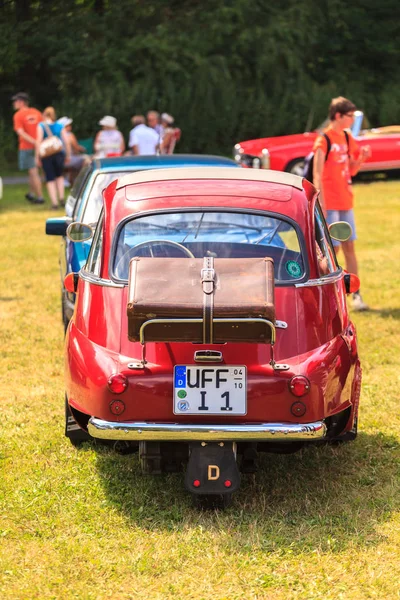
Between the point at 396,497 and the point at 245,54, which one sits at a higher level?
the point at 396,497

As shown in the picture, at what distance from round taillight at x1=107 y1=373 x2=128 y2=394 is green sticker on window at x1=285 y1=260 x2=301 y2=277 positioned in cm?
110

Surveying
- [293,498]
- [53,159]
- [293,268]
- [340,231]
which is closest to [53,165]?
A: [53,159]

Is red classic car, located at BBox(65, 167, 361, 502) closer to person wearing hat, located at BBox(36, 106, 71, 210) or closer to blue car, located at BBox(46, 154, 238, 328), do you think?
blue car, located at BBox(46, 154, 238, 328)

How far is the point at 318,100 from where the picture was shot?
33.6m

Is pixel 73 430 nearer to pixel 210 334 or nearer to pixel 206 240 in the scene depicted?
pixel 206 240

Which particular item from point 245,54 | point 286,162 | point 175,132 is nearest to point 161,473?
point 286,162

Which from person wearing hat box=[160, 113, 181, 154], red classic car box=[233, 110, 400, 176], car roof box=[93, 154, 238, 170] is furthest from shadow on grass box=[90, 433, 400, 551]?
person wearing hat box=[160, 113, 181, 154]

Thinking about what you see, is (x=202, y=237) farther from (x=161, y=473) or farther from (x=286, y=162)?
(x=286, y=162)

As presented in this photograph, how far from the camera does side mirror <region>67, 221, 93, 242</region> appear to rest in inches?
288

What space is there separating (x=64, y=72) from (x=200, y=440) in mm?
29566

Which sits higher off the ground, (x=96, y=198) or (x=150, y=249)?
(x=150, y=249)

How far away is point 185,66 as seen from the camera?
33312 millimetres

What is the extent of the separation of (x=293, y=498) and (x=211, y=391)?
2.78ft

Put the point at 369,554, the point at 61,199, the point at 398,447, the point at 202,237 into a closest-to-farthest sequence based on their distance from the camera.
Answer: the point at 369,554 < the point at 202,237 < the point at 398,447 < the point at 61,199
